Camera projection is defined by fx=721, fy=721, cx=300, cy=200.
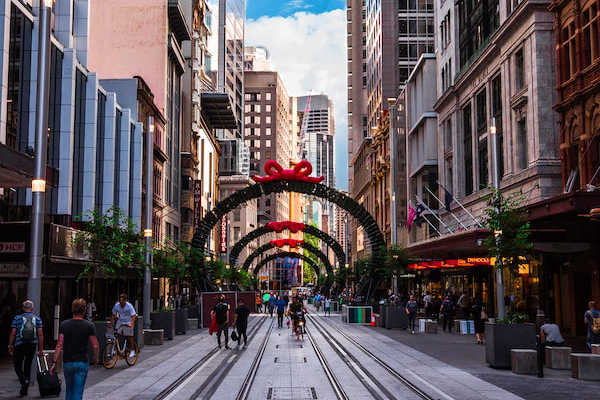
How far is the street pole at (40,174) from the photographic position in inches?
642

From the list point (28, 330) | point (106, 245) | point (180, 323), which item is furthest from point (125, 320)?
point (180, 323)

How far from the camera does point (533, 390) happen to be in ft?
53.4

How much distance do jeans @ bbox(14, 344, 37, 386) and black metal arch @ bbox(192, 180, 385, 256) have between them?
28097 millimetres

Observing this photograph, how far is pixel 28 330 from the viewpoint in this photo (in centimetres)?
1543

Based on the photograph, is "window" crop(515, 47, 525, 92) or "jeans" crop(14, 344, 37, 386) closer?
"jeans" crop(14, 344, 37, 386)

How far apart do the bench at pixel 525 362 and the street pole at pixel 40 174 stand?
12.3 metres

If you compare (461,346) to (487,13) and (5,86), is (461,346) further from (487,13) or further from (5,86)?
(487,13)

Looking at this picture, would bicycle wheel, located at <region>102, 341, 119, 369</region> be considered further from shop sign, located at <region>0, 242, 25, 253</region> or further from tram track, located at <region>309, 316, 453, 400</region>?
tram track, located at <region>309, 316, 453, 400</region>

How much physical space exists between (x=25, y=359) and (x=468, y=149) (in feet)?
139

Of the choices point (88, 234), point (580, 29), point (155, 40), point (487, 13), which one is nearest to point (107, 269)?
point (88, 234)

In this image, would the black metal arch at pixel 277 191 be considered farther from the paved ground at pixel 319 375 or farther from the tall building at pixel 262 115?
the tall building at pixel 262 115

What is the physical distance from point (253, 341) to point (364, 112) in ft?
356

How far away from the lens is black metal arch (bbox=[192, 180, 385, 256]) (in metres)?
44.1

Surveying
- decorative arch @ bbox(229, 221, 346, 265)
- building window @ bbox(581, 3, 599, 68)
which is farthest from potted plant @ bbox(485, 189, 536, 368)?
decorative arch @ bbox(229, 221, 346, 265)
